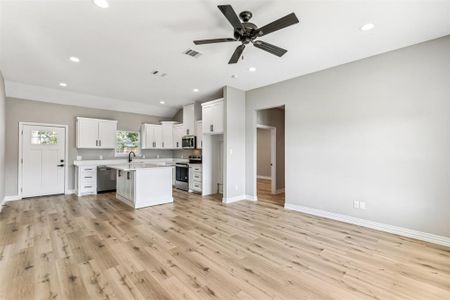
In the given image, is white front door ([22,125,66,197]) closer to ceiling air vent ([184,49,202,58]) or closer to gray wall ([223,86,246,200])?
gray wall ([223,86,246,200])

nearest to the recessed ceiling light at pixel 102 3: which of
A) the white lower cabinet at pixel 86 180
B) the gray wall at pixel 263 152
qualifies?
the white lower cabinet at pixel 86 180

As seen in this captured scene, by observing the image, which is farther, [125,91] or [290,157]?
[125,91]

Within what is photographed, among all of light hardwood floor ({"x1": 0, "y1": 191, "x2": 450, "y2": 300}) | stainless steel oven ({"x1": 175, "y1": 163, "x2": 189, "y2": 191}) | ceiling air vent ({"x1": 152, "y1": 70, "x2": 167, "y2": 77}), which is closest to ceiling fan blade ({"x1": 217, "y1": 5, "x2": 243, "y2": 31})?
ceiling air vent ({"x1": 152, "y1": 70, "x2": 167, "y2": 77})

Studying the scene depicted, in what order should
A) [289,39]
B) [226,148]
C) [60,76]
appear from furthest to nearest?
[226,148] < [60,76] < [289,39]

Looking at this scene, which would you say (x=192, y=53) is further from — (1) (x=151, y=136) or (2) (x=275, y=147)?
(1) (x=151, y=136)

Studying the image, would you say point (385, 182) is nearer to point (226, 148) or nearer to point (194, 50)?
point (226, 148)

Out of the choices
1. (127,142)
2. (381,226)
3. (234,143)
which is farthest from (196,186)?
(381,226)

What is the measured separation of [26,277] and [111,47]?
10.4 ft

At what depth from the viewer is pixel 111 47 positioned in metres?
3.32

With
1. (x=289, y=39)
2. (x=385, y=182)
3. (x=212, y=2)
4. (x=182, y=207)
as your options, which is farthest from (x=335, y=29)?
(x=182, y=207)

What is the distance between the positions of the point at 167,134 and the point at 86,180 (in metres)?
3.03

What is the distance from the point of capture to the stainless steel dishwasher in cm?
651

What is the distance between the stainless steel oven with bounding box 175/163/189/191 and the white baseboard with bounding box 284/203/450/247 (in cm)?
355

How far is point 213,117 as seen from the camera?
5.81 metres
